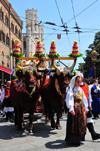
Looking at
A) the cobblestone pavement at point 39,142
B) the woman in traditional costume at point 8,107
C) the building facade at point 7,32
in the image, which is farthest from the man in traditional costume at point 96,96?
the building facade at point 7,32

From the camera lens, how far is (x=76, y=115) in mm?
5578

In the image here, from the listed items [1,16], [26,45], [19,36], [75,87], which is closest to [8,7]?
[1,16]

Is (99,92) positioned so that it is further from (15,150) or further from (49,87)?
(15,150)

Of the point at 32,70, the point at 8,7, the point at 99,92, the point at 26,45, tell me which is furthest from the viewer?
the point at 26,45

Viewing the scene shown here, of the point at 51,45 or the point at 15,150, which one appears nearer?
the point at 15,150

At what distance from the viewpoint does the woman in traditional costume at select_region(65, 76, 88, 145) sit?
5.54m

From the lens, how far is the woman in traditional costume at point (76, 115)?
5.54 metres

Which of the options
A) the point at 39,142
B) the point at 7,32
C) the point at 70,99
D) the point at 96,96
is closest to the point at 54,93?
the point at 39,142

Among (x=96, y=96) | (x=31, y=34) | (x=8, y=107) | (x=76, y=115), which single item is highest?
(x=31, y=34)

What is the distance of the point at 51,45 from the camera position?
8.20 meters

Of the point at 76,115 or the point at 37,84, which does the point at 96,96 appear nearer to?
the point at 37,84

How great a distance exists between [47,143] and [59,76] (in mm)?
2777

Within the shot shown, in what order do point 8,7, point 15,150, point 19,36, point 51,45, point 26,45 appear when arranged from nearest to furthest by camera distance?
point 15,150, point 51,45, point 8,7, point 19,36, point 26,45

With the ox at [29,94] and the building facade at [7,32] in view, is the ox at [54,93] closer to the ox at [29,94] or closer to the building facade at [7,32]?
the ox at [29,94]
